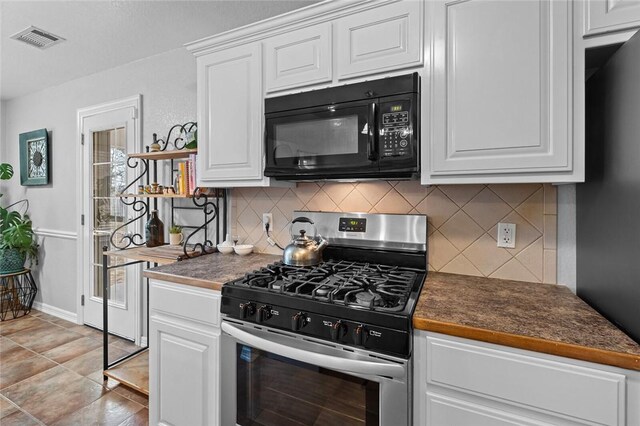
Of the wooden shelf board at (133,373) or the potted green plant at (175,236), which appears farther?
the potted green plant at (175,236)

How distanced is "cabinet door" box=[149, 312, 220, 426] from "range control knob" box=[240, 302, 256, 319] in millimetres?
224

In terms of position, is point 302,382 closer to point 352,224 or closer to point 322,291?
point 322,291

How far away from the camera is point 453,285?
1445 millimetres

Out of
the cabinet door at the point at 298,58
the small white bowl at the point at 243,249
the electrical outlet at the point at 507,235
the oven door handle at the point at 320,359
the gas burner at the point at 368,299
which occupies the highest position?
the cabinet door at the point at 298,58

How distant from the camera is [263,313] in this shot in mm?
1322

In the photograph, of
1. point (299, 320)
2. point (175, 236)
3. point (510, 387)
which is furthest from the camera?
point (175, 236)

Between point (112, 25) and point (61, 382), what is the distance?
8.24ft

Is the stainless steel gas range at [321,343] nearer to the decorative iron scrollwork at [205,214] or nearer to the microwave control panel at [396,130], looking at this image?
the microwave control panel at [396,130]

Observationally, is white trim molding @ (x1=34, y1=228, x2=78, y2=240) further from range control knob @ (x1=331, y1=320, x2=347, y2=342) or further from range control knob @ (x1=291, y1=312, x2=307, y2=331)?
range control knob @ (x1=331, y1=320, x2=347, y2=342)

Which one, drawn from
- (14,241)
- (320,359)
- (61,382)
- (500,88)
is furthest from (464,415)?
(14,241)

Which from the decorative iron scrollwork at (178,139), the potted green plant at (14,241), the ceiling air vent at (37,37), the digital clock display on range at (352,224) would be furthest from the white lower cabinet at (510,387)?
the potted green plant at (14,241)

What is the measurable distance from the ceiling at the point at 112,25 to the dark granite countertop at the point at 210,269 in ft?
5.06

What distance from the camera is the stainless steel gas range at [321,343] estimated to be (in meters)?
1.09

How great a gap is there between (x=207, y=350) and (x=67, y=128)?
3.23m
